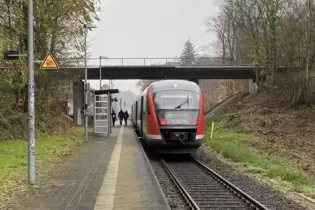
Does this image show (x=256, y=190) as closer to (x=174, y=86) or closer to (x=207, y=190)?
(x=207, y=190)

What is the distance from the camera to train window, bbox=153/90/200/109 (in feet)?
65.0

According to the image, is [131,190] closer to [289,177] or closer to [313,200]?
[313,200]

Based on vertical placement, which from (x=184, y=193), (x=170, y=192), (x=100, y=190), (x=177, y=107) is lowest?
(x=170, y=192)

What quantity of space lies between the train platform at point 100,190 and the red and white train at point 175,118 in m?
3.19

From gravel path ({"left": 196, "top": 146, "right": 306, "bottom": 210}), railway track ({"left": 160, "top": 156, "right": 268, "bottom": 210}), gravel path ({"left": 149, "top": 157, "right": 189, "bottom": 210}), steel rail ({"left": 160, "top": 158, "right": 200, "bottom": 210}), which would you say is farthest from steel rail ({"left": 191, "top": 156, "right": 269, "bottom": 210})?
gravel path ({"left": 149, "top": 157, "right": 189, "bottom": 210})

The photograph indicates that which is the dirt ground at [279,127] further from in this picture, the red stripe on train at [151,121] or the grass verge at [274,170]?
the red stripe on train at [151,121]

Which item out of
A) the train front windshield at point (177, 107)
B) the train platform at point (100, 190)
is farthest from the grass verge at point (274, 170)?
the train platform at point (100, 190)

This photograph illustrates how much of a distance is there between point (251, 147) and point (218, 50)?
52.3m

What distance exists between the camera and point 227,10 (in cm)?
5262

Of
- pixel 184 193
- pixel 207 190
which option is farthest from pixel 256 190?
pixel 184 193

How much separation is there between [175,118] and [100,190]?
9.15 metres

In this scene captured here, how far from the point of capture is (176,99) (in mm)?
20047

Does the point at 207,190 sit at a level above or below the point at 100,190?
below

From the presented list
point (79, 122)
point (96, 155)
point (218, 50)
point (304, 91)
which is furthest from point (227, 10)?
point (96, 155)
